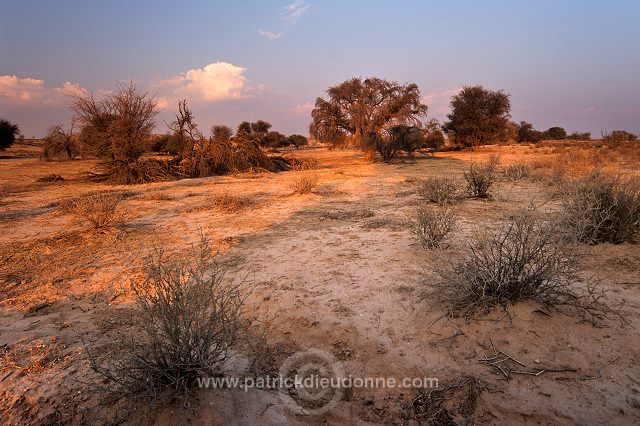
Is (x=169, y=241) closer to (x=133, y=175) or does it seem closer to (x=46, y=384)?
(x=46, y=384)

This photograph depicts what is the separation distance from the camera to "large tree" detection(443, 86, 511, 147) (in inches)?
1008

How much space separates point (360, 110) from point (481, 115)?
9.18 metres

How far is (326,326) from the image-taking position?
2.99 m

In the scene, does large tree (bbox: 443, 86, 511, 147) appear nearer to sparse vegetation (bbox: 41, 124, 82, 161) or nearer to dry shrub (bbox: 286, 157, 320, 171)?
dry shrub (bbox: 286, 157, 320, 171)

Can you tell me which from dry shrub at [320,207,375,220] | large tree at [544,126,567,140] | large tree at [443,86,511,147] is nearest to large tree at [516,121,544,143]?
large tree at [544,126,567,140]

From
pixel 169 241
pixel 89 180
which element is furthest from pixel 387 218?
pixel 89 180

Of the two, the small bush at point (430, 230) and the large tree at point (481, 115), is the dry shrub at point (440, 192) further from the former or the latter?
the large tree at point (481, 115)

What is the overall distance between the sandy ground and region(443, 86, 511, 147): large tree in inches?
858

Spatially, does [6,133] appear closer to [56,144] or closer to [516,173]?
[56,144]

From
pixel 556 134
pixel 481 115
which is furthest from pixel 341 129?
pixel 556 134

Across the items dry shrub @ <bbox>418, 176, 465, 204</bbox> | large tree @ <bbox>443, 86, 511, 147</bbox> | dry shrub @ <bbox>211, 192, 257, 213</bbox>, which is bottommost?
dry shrub @ <bbox>211, 192, 257, 213</bbox>

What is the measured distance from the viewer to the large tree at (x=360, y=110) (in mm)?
22531

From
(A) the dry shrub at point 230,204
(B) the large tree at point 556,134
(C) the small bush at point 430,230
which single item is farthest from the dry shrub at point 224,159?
(B) the large tree at point 556,134

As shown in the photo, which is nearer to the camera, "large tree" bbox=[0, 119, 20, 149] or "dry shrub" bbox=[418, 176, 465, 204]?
"dry shrub" bbox=[418, 176, 465, 204]
